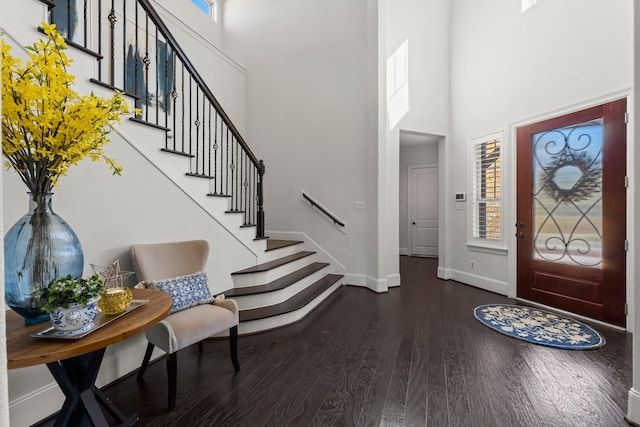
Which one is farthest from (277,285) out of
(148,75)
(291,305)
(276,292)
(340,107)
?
(148,75)

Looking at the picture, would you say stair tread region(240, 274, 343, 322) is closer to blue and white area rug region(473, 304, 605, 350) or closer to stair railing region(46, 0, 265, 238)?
stair railing region(46, 0, 265, 238)

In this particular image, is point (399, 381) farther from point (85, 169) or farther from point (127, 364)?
point (85, 169)

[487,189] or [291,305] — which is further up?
[487,189]

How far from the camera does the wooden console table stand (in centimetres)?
105

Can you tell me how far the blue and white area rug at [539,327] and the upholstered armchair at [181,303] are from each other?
104 inches

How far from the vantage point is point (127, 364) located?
221cm

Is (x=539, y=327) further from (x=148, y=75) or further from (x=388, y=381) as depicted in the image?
(x=148, y=75)

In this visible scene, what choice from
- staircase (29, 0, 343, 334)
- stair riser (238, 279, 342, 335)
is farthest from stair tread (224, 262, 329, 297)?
stair riser (238, 279, 342, 335)

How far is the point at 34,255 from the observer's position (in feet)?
4.17

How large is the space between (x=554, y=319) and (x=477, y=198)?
6.42 feet

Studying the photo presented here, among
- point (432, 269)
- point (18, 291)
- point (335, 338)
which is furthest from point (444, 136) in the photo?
point (18, 291)

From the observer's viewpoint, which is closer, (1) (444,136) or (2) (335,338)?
(2) (335,338)

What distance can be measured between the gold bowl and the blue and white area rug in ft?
10.4

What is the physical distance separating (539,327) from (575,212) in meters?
1.38
